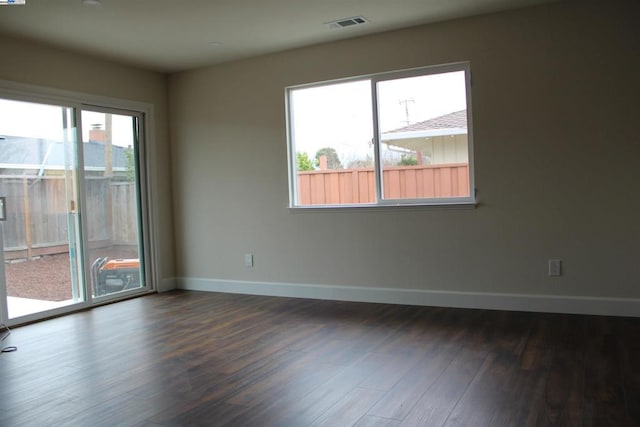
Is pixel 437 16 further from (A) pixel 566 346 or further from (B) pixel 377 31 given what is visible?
(A) pixel 566 346

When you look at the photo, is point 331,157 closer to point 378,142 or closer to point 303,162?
point 303,162

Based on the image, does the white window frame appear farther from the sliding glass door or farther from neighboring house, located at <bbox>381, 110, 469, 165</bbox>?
the sliding glass door

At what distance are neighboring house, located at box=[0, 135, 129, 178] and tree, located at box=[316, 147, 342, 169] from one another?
7.18 feet

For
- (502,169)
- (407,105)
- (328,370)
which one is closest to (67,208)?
(328,370)

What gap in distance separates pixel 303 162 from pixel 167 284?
2.18 metres

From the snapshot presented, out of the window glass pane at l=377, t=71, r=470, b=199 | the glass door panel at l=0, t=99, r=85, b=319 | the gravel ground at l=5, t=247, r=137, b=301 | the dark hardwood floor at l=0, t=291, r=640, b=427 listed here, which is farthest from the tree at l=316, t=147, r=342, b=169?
the gravel ground at l=5, t=247, r=137, b=301

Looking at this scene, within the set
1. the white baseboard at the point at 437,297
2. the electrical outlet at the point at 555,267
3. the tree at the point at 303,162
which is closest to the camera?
the white baseboard at the point at 437,297

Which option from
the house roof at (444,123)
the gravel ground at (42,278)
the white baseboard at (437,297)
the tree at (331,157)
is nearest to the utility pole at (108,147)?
the gravel ground at (42,278)

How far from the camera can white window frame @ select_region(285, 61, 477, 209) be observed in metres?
4.30

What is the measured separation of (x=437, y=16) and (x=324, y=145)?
1577 mm

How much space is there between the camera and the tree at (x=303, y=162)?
16.7 feet

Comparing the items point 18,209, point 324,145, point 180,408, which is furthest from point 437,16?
point 18,209

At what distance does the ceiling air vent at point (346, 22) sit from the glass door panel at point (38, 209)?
2.62 m

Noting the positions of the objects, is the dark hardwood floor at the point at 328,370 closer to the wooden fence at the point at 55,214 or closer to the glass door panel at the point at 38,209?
the glass door panel at the point at 38,209
